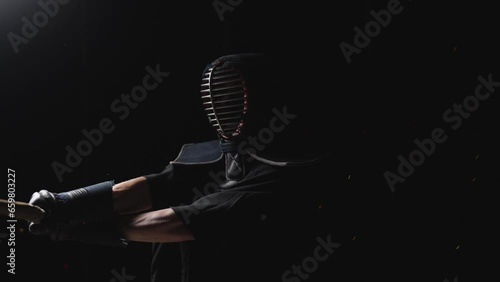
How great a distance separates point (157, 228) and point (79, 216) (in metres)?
0.24

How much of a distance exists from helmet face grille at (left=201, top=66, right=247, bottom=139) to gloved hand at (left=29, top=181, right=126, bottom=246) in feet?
1.40

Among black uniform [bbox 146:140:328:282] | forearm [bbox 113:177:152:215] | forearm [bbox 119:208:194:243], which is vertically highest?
forearm [bbox 113:177:152:215]

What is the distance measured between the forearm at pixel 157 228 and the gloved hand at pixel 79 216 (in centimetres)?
4

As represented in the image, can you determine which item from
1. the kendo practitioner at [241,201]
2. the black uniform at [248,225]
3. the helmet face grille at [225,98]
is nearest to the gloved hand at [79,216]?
the kendo practitioner at [241,201]

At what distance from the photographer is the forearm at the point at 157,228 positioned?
78.3 inches

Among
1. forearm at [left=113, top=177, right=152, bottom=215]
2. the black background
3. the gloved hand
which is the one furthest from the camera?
forearm at [left=113, top=177, right=152, bottom=215]

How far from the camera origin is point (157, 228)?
2.01 metres

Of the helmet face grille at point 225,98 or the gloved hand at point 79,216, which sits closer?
the gloved hand at point 79,216

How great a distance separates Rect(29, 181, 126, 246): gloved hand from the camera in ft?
6.37

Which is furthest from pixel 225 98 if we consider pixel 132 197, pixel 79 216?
pixel 79 216

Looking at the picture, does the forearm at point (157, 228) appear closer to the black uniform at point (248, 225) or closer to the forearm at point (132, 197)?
the black uniform at point (248, 225)

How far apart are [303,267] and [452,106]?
0.71m

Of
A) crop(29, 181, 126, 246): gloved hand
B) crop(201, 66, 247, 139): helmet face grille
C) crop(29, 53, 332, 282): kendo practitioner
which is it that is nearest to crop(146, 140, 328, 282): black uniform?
crop(29, 53, 332, 282): kendo practitioner

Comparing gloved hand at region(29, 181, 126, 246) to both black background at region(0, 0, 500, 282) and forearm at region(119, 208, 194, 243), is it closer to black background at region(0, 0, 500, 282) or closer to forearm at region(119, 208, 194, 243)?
forearm at region(119, 208, 194, 243)
